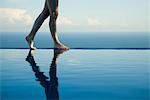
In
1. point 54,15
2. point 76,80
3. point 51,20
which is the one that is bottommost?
point 51,20

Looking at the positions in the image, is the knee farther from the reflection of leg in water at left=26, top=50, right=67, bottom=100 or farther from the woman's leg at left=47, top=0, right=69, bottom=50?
the reflection of leg in water at left=26, top=50, right=67, bottom=100

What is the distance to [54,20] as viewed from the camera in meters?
7.17

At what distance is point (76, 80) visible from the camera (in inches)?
155

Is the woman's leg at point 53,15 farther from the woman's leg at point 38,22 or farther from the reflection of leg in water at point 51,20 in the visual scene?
the woman's leg at point 38,22

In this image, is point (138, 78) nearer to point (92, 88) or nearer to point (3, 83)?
point (92, 88)

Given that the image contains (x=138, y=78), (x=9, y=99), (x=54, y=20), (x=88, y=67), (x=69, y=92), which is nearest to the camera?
(x=9, y=99)

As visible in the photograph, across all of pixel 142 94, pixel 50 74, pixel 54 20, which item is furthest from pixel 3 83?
pixel 54 20

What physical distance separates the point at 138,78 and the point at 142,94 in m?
0.83

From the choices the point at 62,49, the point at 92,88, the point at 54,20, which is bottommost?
the point at 62,49

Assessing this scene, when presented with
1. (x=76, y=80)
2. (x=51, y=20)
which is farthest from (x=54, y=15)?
(x=76, y=80)

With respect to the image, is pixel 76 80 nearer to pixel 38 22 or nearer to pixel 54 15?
pixel 54 15

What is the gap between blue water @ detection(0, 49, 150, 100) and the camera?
3223 mm

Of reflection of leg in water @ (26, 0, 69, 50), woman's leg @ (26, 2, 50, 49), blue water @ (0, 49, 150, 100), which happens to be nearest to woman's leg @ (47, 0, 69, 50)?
reflection of leg in water @ (26, 0, 69, 50)

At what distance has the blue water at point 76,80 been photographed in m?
3.22
